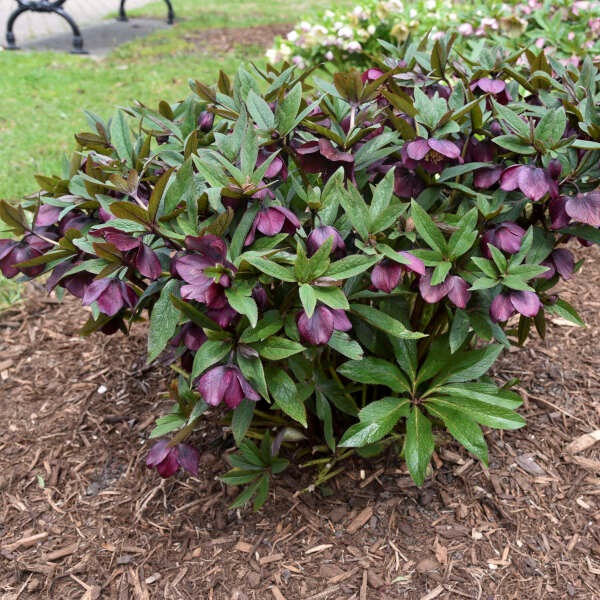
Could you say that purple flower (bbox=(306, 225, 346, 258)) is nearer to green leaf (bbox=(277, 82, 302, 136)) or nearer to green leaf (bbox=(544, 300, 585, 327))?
green leaf (bbox=(277, 82, 302, 136))

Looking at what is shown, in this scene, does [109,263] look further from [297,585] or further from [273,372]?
[297,585]

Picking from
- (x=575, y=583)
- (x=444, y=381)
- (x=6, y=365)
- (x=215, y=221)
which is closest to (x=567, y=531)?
(x=575, y=583)

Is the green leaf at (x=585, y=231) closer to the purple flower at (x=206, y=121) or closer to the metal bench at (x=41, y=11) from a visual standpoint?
the purple flower at (x=206, y=121)

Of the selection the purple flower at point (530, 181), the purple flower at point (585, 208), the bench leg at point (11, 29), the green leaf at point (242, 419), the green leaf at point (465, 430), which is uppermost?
the purple flower at point (530, 181)

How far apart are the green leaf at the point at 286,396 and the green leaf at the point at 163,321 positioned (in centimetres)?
25

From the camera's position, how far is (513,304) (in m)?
1.34

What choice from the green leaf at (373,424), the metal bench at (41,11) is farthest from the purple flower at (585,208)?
the metal bench at (41,11)

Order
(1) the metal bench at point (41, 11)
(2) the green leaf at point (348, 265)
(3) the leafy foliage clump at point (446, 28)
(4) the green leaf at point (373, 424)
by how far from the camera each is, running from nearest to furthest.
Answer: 1. (2) the green leaf at point (348, 265)
2. (4) the green leaf at point (373, 424)
3. (3) the leafy foliage clump at point (446, 28)
4. (1) the metal bench at point (41, 11)

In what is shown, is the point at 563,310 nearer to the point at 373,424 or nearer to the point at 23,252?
the point at 373,424

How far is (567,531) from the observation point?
5.89ft

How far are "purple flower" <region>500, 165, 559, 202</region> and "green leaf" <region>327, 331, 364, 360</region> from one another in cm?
47

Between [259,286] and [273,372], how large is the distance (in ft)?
0.65

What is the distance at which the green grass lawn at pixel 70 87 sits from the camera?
15.0 ft

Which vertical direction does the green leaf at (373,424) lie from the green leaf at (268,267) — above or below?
below
